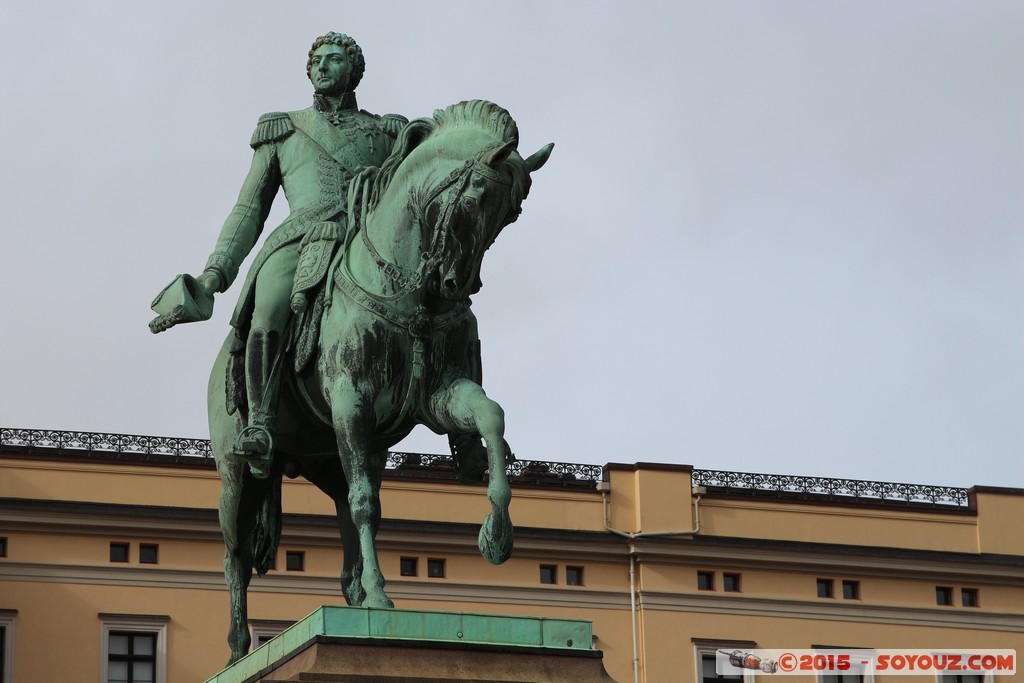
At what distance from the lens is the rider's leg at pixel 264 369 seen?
1385cm

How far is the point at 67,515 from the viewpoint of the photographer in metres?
44.0

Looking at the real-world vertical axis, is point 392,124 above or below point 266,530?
above

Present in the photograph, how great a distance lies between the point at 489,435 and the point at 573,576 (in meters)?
34.8

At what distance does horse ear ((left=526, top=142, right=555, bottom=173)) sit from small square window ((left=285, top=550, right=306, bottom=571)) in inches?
1272

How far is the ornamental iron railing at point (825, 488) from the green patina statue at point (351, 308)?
3396 cm

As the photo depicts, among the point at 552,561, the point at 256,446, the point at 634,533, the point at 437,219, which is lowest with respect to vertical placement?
the point at 256,446

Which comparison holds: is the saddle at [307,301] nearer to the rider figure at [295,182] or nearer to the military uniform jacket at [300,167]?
the rider figure at [295,182]

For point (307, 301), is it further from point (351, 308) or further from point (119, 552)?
point (119, 552)

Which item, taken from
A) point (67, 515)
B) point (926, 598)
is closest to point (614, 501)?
point (926, 598)

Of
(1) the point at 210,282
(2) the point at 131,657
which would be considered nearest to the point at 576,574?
(2) the point at 131,657

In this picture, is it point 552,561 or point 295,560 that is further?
point 552,561

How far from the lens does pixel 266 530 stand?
15.0m

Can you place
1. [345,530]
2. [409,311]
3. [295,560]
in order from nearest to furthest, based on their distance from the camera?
1. [409,311]
2. [345,530]
3. [295,560]

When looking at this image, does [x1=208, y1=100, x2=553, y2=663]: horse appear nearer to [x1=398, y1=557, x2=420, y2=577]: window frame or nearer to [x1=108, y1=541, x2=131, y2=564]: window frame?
[x1=108, y1=541, x2=131, y2=564]: window frame
